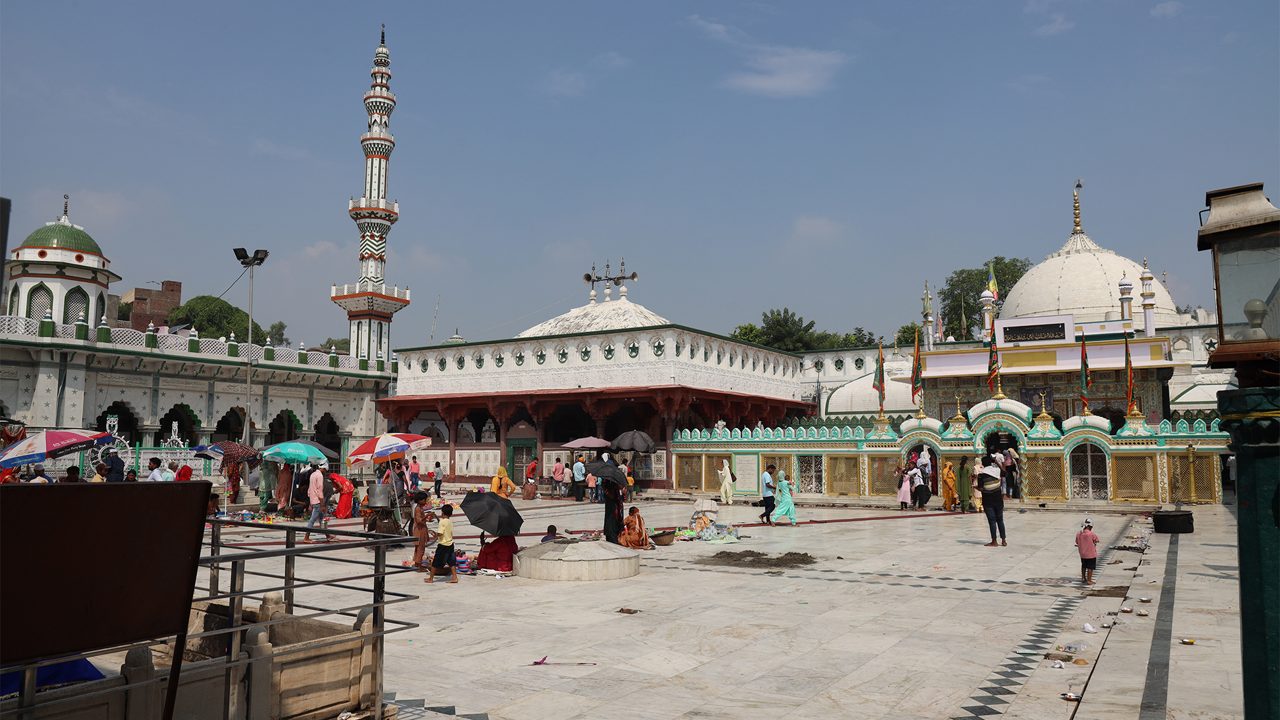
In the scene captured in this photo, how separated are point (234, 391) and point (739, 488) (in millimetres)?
22015

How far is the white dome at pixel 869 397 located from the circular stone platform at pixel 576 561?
2707 cm

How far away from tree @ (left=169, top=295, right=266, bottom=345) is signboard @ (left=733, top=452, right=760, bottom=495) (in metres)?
46.5

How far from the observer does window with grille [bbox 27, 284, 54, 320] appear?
33750 millimetres

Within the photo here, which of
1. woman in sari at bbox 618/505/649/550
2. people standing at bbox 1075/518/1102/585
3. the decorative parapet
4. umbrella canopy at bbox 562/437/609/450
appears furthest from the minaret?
people standing at bbox 1075/518/1102/585

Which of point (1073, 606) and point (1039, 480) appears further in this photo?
point (1039, 480)

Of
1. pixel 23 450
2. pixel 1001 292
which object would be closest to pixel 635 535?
pixel 23 450

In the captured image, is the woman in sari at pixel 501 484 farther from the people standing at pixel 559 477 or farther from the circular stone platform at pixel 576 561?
the people standing at pixel 559 477

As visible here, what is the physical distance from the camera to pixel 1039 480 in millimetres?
24453

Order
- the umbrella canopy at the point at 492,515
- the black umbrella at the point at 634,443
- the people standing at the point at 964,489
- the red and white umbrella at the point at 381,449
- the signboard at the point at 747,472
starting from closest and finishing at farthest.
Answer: the umbrella canopy at the point at 492,515
the red and white umbrella at the point at 381,449
the people standing at the point at 964,489
the black umbrella at the point at 634,443
the signboard at the point at 747,472

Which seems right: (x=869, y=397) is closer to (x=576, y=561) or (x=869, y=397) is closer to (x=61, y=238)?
(x=576, y=561)

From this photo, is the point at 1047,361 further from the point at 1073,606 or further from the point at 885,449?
the point at 1073,606

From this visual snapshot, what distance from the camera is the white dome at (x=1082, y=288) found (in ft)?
132

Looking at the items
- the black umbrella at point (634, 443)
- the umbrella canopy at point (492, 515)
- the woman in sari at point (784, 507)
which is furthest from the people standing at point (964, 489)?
the umbrella canopy at point (492, 515)

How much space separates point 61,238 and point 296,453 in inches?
960
